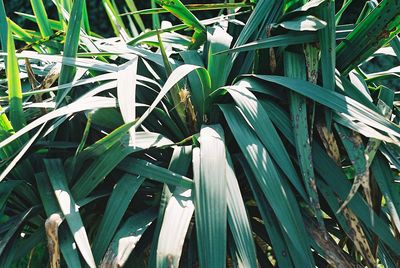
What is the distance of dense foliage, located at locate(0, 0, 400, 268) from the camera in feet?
5.17

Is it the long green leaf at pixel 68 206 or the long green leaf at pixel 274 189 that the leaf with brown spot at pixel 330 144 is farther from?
the long green leaf at pixel 68 206

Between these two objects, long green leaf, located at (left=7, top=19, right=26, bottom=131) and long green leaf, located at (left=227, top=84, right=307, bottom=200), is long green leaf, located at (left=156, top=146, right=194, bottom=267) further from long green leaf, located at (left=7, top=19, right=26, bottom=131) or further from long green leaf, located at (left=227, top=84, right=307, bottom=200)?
long green leaf, located at (left=7, top=19, right=26, bottom=131)

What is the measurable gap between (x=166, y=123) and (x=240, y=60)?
0.36 metres

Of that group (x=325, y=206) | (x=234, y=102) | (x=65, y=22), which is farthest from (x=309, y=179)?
(x=65, y=22)

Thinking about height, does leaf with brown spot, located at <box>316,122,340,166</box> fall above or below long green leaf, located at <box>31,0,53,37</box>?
below

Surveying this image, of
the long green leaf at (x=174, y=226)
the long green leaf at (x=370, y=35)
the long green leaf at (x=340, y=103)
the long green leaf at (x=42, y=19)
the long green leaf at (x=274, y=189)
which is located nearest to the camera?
the long green leaf at (x=174, y=226)

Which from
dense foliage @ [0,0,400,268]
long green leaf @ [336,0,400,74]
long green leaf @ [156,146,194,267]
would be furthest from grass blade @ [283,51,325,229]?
long green leaf @ [156,146,194,267]

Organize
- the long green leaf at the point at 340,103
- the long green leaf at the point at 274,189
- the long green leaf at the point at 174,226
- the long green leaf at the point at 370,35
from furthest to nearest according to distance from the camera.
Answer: the long green leaf at the point at 370,35, the long green leaf at the point at 340,103, the long green leaf at the point at 274,189, the long green leaf at the point at 174,226

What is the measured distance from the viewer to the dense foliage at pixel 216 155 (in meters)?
1.58

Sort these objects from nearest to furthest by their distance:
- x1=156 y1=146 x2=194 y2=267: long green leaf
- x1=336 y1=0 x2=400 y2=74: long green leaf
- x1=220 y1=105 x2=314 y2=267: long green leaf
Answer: x1=156 y1=146 x2=194 y2=267: long green leaf
x1=220 y1=105 x2=314 y2=267: long green leaf
x1=336 y1=0 x2=400 y2=74: long green leaf

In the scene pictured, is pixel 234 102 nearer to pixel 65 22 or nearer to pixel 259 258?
pixel 259 258

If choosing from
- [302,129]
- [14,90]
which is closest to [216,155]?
[302,129]

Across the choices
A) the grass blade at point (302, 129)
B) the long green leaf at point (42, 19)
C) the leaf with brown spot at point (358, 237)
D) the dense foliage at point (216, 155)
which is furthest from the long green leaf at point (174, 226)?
the long green leaf at point (42, 19)

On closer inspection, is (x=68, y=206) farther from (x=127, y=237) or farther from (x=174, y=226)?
(x=174, y=226)
